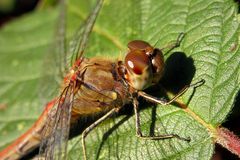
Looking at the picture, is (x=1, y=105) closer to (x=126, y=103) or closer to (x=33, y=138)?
(x=33, y=138)

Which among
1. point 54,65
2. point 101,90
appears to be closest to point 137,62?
point 101,90

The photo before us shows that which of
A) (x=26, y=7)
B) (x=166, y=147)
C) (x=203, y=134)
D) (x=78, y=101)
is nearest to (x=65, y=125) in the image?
(x=78, y=101)

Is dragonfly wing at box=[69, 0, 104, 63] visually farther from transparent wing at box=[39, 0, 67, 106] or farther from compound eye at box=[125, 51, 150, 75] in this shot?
compound eye at box=[125, 51, 150, 75]

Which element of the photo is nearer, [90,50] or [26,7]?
[90,50]

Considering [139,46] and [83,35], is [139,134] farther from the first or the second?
[83,35]

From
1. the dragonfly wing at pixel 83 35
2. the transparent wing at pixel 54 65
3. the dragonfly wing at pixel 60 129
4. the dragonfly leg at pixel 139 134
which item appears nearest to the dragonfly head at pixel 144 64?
the dragonfly leg at pixel 139 134

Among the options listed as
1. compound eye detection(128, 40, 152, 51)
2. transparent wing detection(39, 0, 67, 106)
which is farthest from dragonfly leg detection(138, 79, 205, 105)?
transparent wing detection(39, 0, 67, 106)

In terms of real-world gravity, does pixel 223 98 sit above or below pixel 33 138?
above

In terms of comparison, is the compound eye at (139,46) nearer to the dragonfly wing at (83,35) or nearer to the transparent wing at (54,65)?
the dragonfly wing at (83,35)
